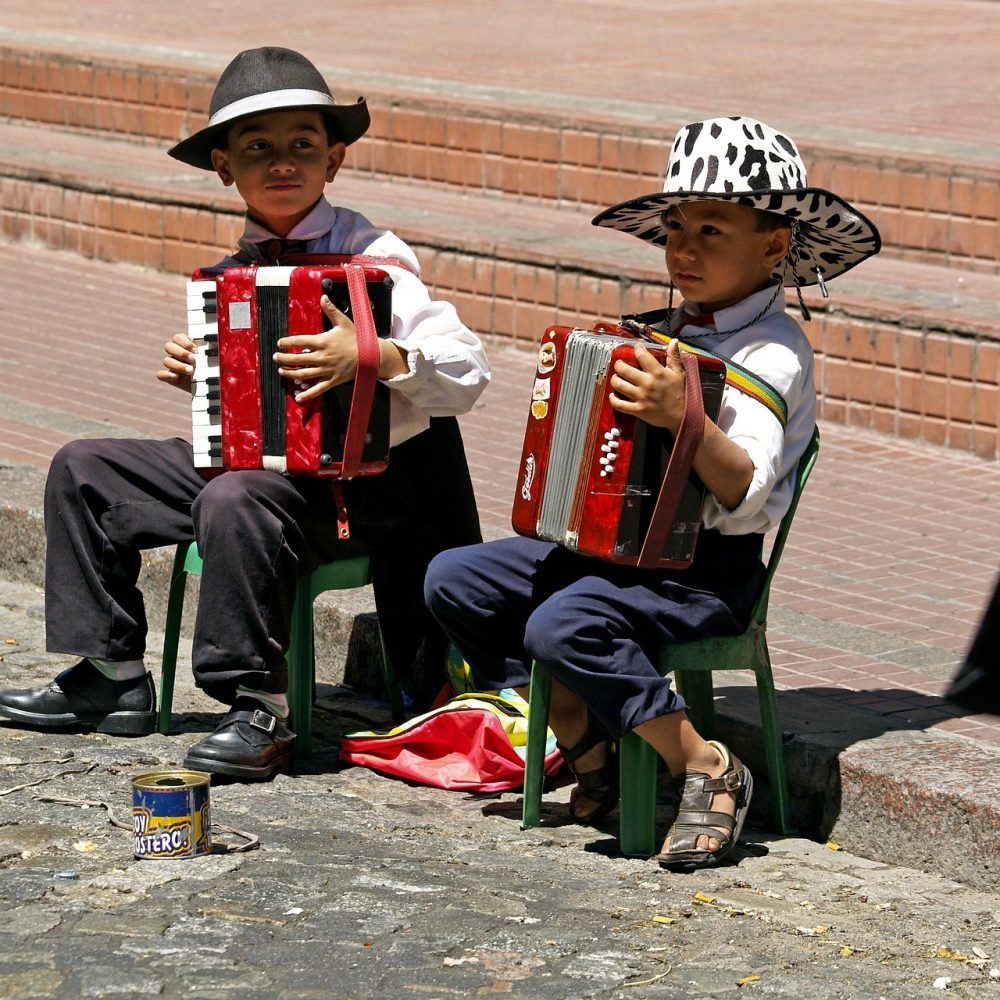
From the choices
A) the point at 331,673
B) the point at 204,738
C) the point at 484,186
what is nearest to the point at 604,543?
the point at 204,738

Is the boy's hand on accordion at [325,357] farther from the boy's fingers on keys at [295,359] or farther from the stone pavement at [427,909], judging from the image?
the stone pavement at [427,909]

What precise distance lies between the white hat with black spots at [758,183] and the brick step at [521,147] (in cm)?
429

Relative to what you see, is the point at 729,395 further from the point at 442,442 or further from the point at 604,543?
the point at 442,442

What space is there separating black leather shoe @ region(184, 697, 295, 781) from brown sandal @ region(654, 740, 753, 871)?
2.85ft

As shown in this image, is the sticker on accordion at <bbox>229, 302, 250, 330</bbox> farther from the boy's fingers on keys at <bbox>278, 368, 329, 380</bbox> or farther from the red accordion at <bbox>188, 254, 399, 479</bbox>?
the boy's fingers on keys at <bbox>278, 368, 329, 380</bbox>

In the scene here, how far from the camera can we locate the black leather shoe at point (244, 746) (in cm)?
415

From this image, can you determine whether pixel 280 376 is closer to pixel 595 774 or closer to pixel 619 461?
pixel 619 461

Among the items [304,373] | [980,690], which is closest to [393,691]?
[304,373]

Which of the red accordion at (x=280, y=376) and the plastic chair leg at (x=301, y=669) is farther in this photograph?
the plastic chair leg at (x=301, y=669)

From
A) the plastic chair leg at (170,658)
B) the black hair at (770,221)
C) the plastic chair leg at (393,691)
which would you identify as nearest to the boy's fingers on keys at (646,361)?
the black hair at (770,221)

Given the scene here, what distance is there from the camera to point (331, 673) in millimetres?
5094

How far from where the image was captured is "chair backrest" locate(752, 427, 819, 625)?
393cm

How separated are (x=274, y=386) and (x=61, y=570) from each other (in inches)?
26.7

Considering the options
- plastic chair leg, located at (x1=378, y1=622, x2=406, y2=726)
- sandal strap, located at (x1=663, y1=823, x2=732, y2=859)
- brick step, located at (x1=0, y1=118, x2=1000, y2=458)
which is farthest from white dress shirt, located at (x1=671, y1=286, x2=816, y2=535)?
brick step, located at (x1=0, y1=118, x2=1000, y2=458)
